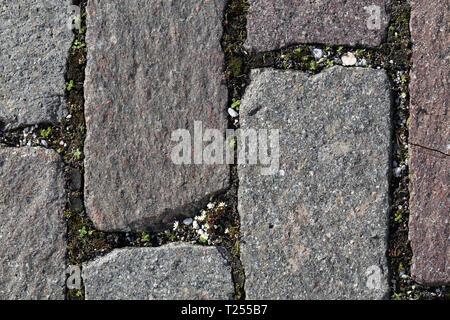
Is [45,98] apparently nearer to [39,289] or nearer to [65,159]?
[65,159]

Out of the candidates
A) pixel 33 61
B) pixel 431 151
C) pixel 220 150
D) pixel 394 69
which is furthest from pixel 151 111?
pixel 431 151

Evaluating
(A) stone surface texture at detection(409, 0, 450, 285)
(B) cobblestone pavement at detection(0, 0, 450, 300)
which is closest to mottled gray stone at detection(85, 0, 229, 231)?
(B) cobblestone pavement at detection(0, 0, 450, 300)

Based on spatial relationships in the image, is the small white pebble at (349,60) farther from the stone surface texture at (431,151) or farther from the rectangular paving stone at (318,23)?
the stone surface texture at (431,151)

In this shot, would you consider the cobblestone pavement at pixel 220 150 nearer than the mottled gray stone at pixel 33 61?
Yes

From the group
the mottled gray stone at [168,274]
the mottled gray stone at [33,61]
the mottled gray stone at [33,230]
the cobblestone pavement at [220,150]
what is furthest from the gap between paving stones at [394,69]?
the mottled gray stone at [33,230]

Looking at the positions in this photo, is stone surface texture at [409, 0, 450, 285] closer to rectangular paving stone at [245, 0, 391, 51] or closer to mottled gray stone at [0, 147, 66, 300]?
rectangular paving stone at [245, 0, 391, 51]

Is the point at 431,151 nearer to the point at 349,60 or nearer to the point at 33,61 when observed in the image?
the point at 349,60
